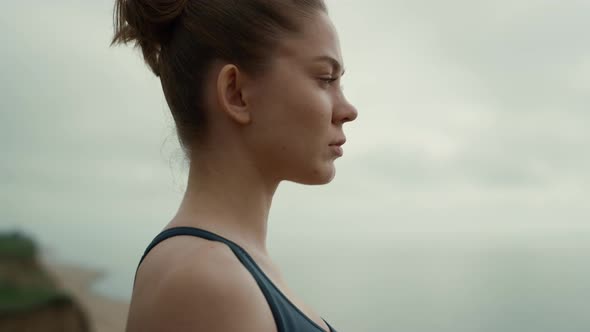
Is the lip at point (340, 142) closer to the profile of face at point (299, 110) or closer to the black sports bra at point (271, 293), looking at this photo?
the profile of face at point (299, 110)

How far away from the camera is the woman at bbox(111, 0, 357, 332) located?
1125mm

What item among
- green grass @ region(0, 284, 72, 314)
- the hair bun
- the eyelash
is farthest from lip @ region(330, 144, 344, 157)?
green grass @ region(0, 284, 72, 314)

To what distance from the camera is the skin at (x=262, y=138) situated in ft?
3.75

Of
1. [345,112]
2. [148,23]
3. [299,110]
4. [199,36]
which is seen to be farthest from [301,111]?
[148,23]

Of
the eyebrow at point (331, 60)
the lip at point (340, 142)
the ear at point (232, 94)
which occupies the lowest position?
the lip at point (340, 142)

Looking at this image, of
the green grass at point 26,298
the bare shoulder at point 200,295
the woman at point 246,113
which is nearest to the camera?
the bare shoulder at point 200,295

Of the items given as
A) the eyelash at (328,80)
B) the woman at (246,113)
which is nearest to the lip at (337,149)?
the woman at (246,113)

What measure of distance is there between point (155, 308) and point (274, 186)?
357mm

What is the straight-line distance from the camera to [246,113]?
115 cm

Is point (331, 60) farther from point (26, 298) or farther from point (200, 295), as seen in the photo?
point (26, 298)

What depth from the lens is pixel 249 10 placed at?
46.2 inches

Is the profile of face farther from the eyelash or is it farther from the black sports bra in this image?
the black sports bra

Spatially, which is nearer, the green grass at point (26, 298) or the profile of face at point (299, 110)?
the profile of face at point (299, 110)

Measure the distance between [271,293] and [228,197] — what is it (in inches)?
8.4
